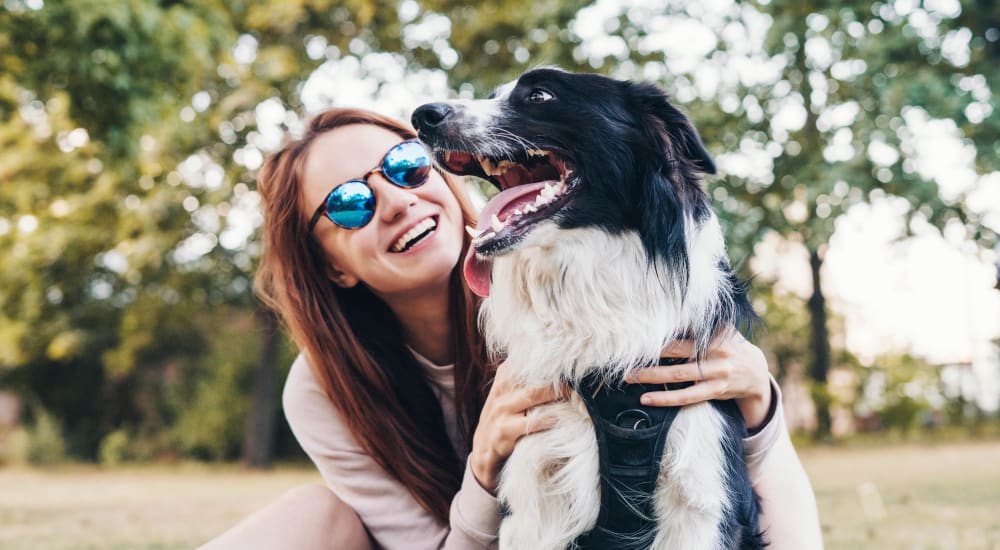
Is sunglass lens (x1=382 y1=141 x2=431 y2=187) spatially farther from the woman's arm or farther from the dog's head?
the woman's arm

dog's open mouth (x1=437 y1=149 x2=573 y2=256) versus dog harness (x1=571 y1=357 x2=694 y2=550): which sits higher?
dog's open mouth (x1=437 y1=149 x2=573 y2=256)

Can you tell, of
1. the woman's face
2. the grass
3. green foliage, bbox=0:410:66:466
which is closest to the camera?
the woman's face

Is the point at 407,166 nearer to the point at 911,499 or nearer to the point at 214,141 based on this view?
the point at 911,499

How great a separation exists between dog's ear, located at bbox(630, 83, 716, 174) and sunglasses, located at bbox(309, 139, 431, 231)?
0.73 meters

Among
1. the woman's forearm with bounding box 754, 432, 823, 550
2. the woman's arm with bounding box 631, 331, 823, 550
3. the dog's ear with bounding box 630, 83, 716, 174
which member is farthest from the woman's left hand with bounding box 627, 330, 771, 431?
the dog's ear with bounding box 630, 83, 716, 174

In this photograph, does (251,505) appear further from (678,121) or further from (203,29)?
(678,121)

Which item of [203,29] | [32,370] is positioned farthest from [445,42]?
[32,370]

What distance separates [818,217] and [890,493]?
269 cm

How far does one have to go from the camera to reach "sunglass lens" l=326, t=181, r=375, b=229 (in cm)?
260

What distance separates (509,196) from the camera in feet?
7.09

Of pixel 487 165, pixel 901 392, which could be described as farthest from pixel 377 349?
pixel 901 392

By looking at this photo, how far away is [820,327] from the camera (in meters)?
14.6

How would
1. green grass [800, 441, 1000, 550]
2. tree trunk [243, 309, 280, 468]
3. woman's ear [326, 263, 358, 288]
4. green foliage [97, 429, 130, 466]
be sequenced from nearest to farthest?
1. woman's ear [326, 263, 358, 288]
2. green grass [800, 441, 1000, 550]
3. tree trunk [243, 309, 280, 468]
4. green foliage [97, 429, 130, 466]

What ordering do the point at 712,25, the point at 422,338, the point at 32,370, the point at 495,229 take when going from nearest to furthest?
1. the point at 495,229
2. the point at 422,338
3. the point at 712,25
4. the point at 32,370
